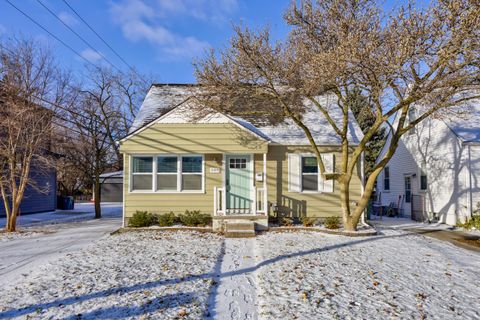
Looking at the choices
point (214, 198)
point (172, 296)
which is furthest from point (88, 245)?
point (172, 296)

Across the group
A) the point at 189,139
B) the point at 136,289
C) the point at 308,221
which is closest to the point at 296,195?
the point at 308,221

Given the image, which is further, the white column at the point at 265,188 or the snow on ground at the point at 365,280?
the white column at the point at 265,188

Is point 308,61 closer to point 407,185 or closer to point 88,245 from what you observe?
point 88,245

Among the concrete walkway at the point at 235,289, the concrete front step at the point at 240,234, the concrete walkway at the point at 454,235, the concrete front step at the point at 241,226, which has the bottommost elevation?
the concrete walkway at the point at 454,235

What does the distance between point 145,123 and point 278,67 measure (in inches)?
203

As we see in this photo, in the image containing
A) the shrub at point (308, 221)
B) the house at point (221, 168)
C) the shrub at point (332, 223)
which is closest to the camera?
the shrub at point (332, 223)

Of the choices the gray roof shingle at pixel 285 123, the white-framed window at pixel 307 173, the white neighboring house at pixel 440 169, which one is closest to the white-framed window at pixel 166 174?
the gray roof shingle at pixel 285 123

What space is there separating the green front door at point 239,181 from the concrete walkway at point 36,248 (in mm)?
4277

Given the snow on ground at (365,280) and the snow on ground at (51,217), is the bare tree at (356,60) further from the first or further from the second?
the snow on ground at (51,217)

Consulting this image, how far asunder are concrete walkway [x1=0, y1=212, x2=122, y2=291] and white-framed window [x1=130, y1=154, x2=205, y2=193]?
81.3 inches

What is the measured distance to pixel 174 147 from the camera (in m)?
11.3

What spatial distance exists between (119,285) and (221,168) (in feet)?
22.0

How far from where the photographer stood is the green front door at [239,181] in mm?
11555

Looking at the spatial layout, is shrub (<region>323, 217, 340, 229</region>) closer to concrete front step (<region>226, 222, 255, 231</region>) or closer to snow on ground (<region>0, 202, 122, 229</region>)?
concrete front step (<region>226, 222, 255, 231</region>)
